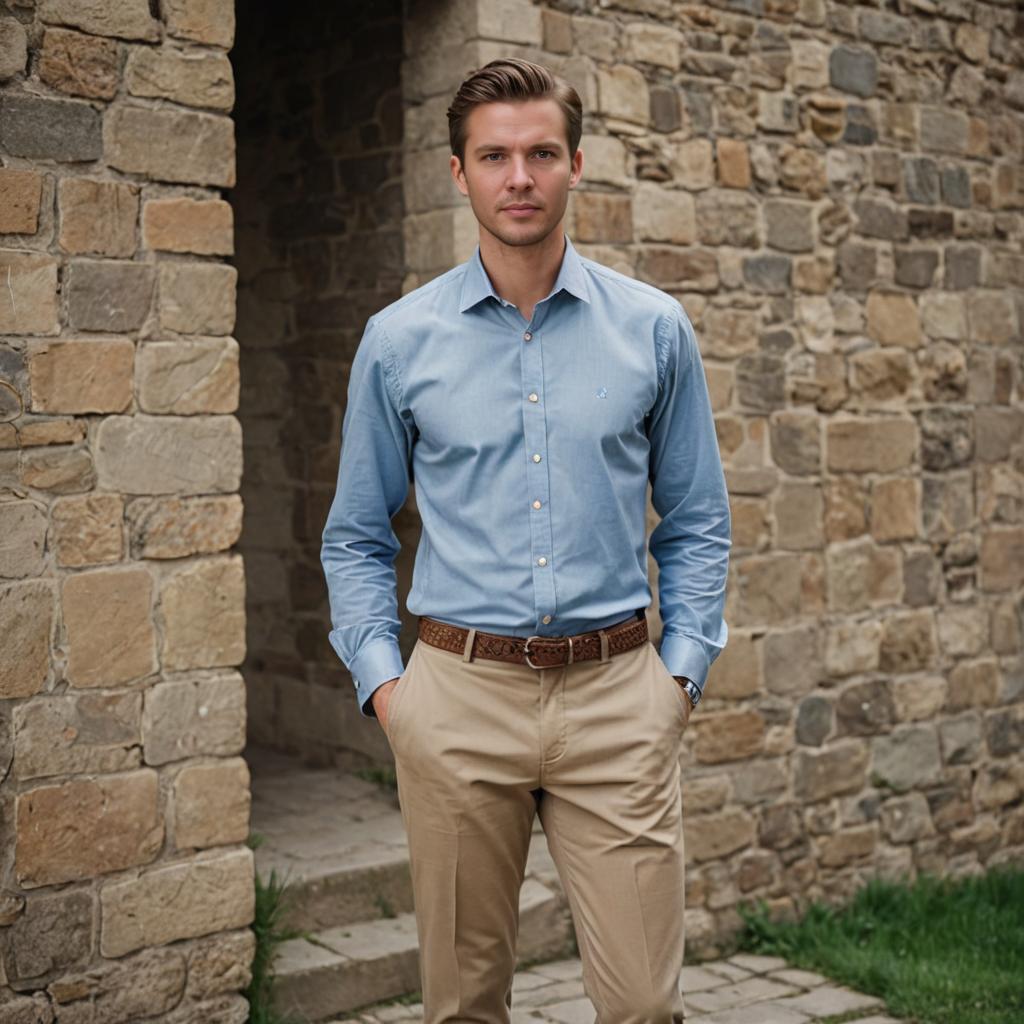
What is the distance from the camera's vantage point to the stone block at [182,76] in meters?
3.60

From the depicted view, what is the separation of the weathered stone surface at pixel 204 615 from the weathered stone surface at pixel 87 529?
0.17m

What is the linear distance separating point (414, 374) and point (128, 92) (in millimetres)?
1391

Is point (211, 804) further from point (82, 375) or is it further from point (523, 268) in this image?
point (523, 268)

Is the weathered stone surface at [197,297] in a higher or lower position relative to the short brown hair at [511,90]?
lower

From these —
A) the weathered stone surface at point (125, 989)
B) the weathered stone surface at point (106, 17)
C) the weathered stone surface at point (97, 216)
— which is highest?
the weathered stone surface at point (106, 17)

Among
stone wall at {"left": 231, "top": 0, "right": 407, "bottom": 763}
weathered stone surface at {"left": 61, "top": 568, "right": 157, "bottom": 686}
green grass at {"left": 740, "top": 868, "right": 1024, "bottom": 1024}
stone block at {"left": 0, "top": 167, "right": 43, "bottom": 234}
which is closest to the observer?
stone block at {"left": 0, "top": 167, "right": 43, "bottom": 234}

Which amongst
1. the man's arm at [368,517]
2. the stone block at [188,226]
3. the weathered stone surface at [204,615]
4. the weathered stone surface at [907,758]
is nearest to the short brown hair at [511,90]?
the man's arm at [368,517]

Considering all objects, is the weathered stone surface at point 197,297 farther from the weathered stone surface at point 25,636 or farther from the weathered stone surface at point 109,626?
the weathered stone surface at point 25,636

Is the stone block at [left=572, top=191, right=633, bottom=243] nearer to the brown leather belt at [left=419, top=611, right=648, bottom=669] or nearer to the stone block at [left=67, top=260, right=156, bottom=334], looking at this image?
the stone block at [left=67, top=260, right=156, bottom=334]

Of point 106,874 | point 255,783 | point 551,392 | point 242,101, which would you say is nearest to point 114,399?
point 106,874

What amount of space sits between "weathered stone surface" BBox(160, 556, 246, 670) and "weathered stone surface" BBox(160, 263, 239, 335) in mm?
588

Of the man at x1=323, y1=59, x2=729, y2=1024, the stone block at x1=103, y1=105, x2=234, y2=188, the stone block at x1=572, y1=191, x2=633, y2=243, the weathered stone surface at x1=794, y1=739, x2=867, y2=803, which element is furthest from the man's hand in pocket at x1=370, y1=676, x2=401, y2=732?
the weathered stone surface at x1=794, y1=739, x2=867, y2=803

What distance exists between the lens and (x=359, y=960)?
13.6 feet

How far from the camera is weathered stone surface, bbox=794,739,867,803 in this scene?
521 cm
